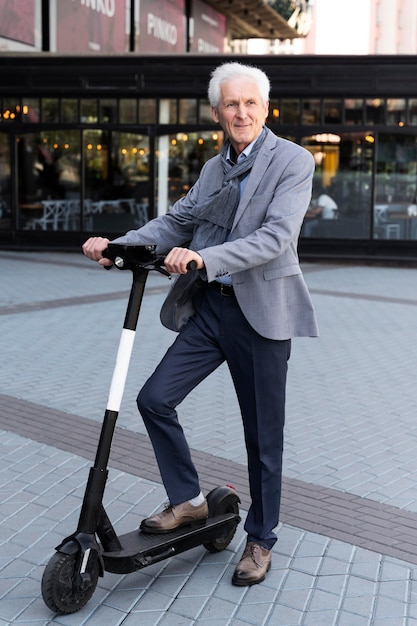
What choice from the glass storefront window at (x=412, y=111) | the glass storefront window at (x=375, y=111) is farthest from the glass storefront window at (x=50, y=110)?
the glass storefront window at (x=412, y=111)

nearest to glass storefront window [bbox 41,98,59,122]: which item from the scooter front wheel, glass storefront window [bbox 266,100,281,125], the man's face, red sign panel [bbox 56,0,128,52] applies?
red sign panel [bbox 56,0,128,52]

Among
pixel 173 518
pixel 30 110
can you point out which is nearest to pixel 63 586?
pixel 173 518

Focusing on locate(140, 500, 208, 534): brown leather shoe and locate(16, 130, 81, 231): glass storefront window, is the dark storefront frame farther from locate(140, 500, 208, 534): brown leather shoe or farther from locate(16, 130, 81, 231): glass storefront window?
locate(140, 500, 208, 534): brown leather shoe

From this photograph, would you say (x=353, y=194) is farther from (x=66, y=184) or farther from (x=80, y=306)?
(x=80, y=306)

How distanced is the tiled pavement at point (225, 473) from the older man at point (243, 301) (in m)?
0.26

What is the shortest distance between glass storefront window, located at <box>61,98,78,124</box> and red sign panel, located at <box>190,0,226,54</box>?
843 centimetres

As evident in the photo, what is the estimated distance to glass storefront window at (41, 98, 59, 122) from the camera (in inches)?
704

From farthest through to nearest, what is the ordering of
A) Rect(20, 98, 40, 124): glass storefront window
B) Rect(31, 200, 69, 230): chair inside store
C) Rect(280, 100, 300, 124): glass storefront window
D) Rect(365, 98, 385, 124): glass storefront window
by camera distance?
1. Rect(31, 200, 69, 230): chair inside store
2. Rect(20, 98, 40, 124): glass storefront window
3. Rect(280, 100, 300, 124): glass storefront window
4. Rect(365, 98, 385, 124): glass storefront window

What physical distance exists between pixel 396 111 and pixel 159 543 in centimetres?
1451

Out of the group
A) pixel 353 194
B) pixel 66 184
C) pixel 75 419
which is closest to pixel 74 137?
pixel 66 184

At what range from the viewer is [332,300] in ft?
40.4

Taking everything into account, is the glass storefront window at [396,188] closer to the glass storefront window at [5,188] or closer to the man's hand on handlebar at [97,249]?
the glass storefront window at [5,188]

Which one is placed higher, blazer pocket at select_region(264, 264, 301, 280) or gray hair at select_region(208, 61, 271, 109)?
gray hair at select_region(208, 61, 271, 109)

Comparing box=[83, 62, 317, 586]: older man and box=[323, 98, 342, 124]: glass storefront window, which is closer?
box=[83, 62, 317, 586]: older man
